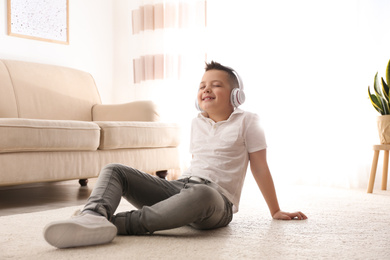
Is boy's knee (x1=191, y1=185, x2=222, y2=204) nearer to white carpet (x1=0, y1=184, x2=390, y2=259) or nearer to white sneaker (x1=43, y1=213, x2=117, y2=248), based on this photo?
white carpet (x1=0, y1=184, x2=390, y2=259)

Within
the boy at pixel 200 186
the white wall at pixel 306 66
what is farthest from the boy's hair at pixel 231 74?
the white wall at pixel 306 66

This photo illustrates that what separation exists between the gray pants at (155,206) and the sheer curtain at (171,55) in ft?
7.17

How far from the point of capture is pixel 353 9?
307 cm

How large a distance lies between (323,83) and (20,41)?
2.31m

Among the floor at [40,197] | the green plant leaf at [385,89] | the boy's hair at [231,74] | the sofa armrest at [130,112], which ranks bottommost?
the floor at [40,197]

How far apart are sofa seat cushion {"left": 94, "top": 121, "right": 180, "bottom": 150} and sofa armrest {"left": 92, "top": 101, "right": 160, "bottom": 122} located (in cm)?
13

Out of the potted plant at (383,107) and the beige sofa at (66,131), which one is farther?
the potted plant at (383,107)

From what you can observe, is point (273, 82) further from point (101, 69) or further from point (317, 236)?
point (317, 236)

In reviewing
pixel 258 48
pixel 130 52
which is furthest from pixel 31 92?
pixel 258 48

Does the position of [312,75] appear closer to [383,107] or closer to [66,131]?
[383,107]

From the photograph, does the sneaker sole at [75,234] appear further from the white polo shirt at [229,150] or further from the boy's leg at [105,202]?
the white polo shirt at [229,150]

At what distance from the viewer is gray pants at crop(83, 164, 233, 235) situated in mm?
1272

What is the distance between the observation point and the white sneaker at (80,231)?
1.10m

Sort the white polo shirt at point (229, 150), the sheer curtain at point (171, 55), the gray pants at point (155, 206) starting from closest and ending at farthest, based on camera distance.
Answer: the gray pants at point (155, 206) → the white polo shirt at point (229, 150) → the sheer curtain at point (171, 55)
